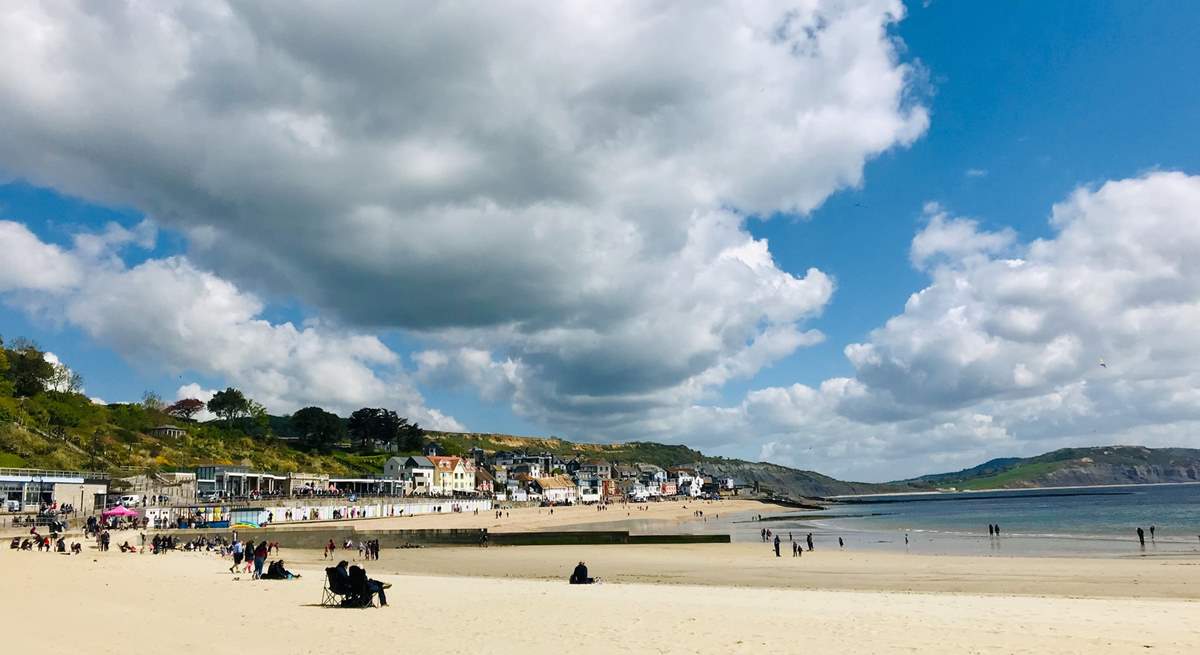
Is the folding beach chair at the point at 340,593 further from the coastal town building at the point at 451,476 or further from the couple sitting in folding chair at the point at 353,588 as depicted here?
the coastal town building at the point at 451,476

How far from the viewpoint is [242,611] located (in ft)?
55.4

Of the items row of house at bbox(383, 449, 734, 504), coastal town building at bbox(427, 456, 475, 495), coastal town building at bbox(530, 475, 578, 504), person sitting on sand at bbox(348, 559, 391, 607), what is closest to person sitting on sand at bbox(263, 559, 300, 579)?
person sitting on sand at bbox(348, 559, 391, 607)

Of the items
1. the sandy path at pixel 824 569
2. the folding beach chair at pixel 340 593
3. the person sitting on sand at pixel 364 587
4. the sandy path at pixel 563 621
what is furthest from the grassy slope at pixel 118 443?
the person sitting on sand at pixel 364 587

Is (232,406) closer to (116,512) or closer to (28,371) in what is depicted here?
(28,371)

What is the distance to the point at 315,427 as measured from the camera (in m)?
142

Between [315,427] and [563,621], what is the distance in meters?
138

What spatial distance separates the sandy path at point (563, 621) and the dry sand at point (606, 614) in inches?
2.2

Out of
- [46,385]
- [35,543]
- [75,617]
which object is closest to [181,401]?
[46,385]

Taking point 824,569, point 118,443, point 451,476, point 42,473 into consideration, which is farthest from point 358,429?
point 824,569

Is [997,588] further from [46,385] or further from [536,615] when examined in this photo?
[46,385]

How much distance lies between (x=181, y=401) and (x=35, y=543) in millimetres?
141203

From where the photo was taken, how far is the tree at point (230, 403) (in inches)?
5723

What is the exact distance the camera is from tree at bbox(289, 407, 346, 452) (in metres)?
142

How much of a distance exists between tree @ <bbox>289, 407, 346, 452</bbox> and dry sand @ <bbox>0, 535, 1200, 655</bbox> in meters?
115
